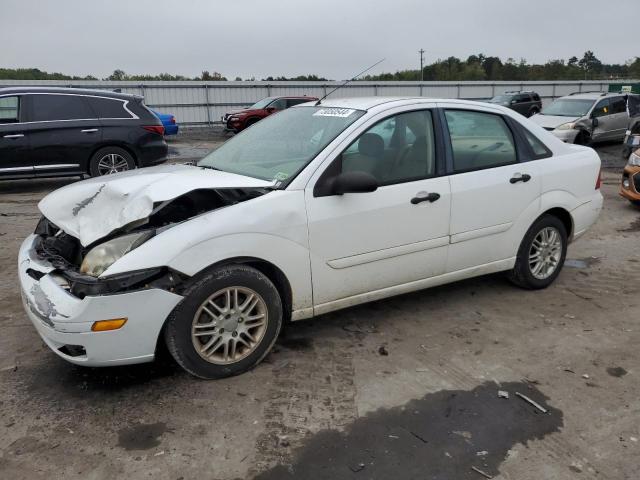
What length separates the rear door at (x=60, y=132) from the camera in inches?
357

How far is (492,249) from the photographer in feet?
14.7

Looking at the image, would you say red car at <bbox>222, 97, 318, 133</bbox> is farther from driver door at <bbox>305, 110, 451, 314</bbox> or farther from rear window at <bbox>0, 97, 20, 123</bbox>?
driver door at <bbox>305, 110, 451, 314</bbox>

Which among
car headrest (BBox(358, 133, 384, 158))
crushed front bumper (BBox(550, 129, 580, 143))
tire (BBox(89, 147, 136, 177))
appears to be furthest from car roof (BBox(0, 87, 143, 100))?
crushed front bumper (BBox(550, 129, 580, 143))

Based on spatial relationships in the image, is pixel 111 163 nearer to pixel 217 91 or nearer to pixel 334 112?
pixel 334 112

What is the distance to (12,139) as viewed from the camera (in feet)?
29.2

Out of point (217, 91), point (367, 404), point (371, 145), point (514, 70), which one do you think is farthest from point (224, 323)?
point (514, 70)

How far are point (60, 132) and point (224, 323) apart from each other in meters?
7.34

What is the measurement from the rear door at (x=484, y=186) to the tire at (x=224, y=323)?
5.21 ft

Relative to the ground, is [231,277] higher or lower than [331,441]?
higher

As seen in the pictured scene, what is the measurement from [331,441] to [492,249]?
2.32 meters

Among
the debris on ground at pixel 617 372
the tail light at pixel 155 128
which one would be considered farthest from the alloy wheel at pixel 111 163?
the debris on ground at pixel 617 372

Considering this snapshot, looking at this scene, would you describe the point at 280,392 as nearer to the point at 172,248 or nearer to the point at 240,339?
the point at 240,339

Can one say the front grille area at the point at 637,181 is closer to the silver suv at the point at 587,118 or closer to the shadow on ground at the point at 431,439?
the shadow on ground at the point at 431,439

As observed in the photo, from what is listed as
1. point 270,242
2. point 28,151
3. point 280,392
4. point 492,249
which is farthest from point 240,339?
point 28,151
